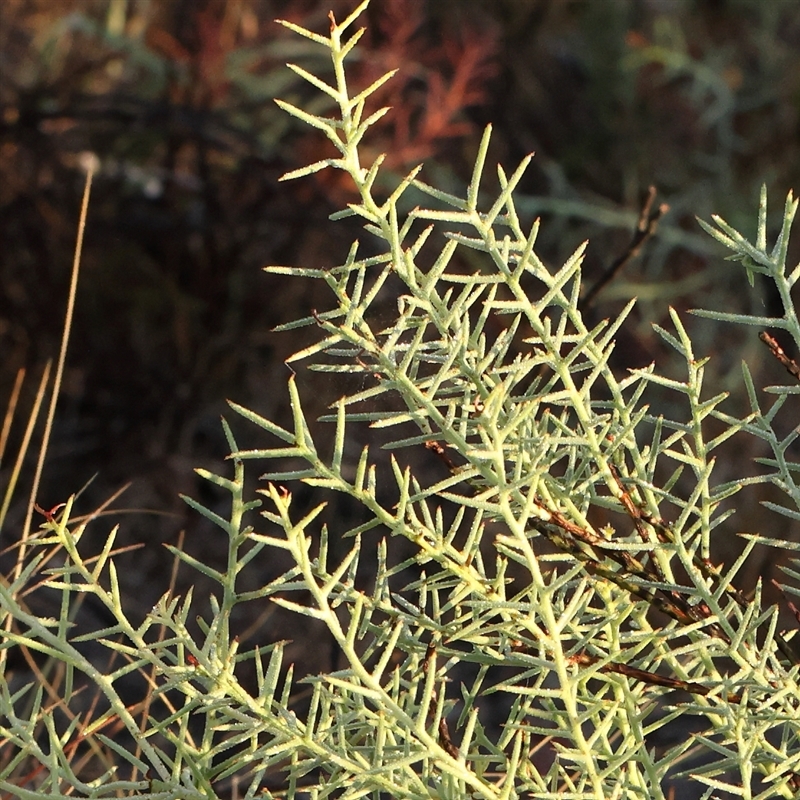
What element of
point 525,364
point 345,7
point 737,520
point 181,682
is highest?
point 525,364

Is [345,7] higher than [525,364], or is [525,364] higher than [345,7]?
[525,364]

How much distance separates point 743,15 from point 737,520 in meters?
2.18

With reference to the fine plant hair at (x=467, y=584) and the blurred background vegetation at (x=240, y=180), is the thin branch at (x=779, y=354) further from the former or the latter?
the blurred background vegetation at (x=240, y=180)

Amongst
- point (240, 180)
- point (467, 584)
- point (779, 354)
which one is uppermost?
point (779, 354)

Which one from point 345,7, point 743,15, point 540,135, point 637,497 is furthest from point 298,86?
point 637,497

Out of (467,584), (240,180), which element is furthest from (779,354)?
(240,180)

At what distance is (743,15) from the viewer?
3.72m

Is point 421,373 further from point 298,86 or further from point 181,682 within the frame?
point 298,86

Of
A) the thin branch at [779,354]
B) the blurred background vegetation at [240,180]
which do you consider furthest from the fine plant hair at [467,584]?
the blurred background vegetation at [240,180]

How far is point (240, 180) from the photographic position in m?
2.23

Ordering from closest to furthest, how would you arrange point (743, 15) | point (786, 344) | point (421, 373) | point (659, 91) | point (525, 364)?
1. point (525, 364)
2. point (421, 373)
3. point (786, 344)
4. point (659, 91)
5. point (743, 15)

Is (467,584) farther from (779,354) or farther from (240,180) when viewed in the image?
(240,180)

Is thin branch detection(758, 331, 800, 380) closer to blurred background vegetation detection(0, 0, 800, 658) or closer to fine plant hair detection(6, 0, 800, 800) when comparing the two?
fine plant hair detection(6, 0, 800, 800)

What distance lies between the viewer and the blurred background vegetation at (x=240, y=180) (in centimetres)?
220
